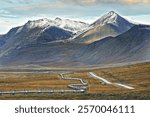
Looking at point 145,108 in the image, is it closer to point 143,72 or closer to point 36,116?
point 36,116

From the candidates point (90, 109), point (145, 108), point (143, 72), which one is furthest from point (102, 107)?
point (143, 72)

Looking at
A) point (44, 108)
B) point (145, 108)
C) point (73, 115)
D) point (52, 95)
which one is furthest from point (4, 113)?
point (52, 95)

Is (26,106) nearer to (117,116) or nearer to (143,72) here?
(117,116)

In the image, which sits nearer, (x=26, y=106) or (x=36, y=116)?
(x=36, y=116)

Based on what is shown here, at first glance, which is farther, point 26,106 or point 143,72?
point 143,72

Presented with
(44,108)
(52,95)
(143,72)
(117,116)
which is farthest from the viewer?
(143,72)

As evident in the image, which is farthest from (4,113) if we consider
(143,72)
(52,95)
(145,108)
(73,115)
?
(143,72)

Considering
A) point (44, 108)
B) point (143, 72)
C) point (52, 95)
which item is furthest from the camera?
point (143, 72)

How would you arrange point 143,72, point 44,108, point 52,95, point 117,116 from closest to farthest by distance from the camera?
point 117,116 < point 44,108 < point 52,95 < point 143,72
